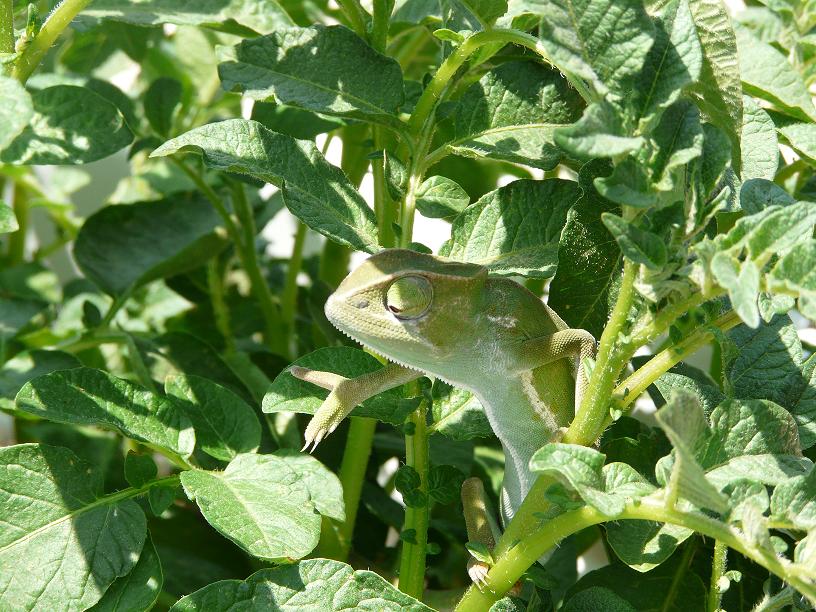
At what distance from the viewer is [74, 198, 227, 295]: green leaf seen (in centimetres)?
121

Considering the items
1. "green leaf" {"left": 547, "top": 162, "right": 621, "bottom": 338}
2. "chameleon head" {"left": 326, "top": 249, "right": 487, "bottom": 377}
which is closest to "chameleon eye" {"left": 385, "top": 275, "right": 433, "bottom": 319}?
"chameleon head" {"left": 326, "top": 249, "right": 487, "bottom": 377}

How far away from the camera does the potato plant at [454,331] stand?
24.9 inches

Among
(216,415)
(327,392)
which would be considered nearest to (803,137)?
→ (327,392)

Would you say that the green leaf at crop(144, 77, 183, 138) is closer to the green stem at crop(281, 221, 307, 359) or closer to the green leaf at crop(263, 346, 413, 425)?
the green stem at crop(281, 221, 307, 359)

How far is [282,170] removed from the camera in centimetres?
78

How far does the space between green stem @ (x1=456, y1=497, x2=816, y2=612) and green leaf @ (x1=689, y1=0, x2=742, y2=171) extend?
0.31 m

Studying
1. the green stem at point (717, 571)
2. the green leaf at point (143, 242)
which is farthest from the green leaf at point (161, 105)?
the green stem at point (717, 571)

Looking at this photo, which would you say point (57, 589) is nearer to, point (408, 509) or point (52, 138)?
point (408, 509)

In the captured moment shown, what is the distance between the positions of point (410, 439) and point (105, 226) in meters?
0.58

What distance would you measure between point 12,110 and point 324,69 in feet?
0.96

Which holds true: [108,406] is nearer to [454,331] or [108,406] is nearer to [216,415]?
[216,415]

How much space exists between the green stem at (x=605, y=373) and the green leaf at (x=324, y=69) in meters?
0.28

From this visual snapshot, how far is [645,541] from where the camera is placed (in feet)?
2.46

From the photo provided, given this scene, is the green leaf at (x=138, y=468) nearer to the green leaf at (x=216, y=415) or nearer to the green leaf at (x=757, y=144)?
the green leaf at (x=216, y=415)
